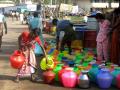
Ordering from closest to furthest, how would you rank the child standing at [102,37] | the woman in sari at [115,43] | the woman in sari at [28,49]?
the woman in sari at [28,49] → the woman in sari at [115,43] → the child standing at [102,37]

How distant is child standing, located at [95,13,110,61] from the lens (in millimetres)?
11594

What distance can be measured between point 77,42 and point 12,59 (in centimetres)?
633

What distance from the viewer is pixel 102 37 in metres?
11.8

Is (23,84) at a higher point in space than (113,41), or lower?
lower

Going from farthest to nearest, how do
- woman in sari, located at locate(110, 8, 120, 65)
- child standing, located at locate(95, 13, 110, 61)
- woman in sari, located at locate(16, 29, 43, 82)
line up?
child standing, located at locate(95, 13, 110, 61) < woman in sari, located at locate(110, 8, 120, 65) < woman in sari, located at locate(16, 29, 43, 82)

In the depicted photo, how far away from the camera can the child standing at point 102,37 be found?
38.0 ft

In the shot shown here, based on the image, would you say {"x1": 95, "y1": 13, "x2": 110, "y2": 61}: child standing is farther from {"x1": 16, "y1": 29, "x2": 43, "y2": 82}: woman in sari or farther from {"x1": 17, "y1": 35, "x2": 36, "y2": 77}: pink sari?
{"x1": 17, "y1": 35, "x2": 36, "y2": 77}: pink sari

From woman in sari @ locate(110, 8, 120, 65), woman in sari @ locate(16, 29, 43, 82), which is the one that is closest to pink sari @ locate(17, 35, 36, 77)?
woman in sari @ locate(16, 29, 43, 82)

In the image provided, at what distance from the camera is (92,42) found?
15.6 meters

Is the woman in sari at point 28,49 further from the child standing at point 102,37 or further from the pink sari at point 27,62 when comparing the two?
the child standing at point 102,37

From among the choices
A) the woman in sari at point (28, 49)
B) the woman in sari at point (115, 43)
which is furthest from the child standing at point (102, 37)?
the woman in sari at point (28, 49)

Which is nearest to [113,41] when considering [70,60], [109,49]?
[109,49]

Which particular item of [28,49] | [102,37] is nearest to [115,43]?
[102,37]

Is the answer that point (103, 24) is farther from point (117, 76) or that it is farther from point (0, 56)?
point (0, 56)
